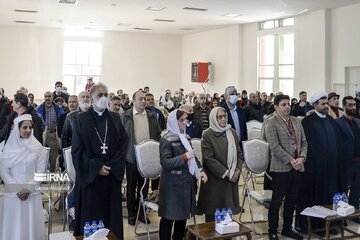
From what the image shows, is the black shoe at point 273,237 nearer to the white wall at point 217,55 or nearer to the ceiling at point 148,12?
the ceiling at point 148,12

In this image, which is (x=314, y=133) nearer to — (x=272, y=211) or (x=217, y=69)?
(x=272, y=211)

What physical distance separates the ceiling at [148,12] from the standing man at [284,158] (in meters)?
7.07

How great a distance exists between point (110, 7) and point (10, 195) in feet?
31.2

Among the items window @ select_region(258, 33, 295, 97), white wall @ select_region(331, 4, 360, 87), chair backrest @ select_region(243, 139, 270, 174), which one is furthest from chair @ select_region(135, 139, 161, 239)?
window @ select_region(258, 33, 295, 97)

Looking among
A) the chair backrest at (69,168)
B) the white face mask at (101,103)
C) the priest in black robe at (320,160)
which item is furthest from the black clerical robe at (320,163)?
the chair backrest at (69,168)

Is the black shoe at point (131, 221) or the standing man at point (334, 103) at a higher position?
the standing man at point (334, 103)

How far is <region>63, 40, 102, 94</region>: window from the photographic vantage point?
57.4 ft

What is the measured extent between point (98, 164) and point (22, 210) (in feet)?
2.60

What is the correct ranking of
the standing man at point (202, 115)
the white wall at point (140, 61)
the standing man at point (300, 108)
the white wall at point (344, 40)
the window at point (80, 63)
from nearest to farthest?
the standing man at point (202, 115), the standing man at point (300, 108), the white wall at point (344, 40), the window at point (80, 63), the white wall at point (140, 61)

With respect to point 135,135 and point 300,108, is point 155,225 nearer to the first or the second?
point 135,135

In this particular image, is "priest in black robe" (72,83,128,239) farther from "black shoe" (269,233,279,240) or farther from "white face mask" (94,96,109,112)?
"black shoe" (269,233,279,240)

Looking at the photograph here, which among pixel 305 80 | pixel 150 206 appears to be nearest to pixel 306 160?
pixel 150 206

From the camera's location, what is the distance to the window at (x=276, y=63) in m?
13.2

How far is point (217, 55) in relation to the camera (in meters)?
16.3
